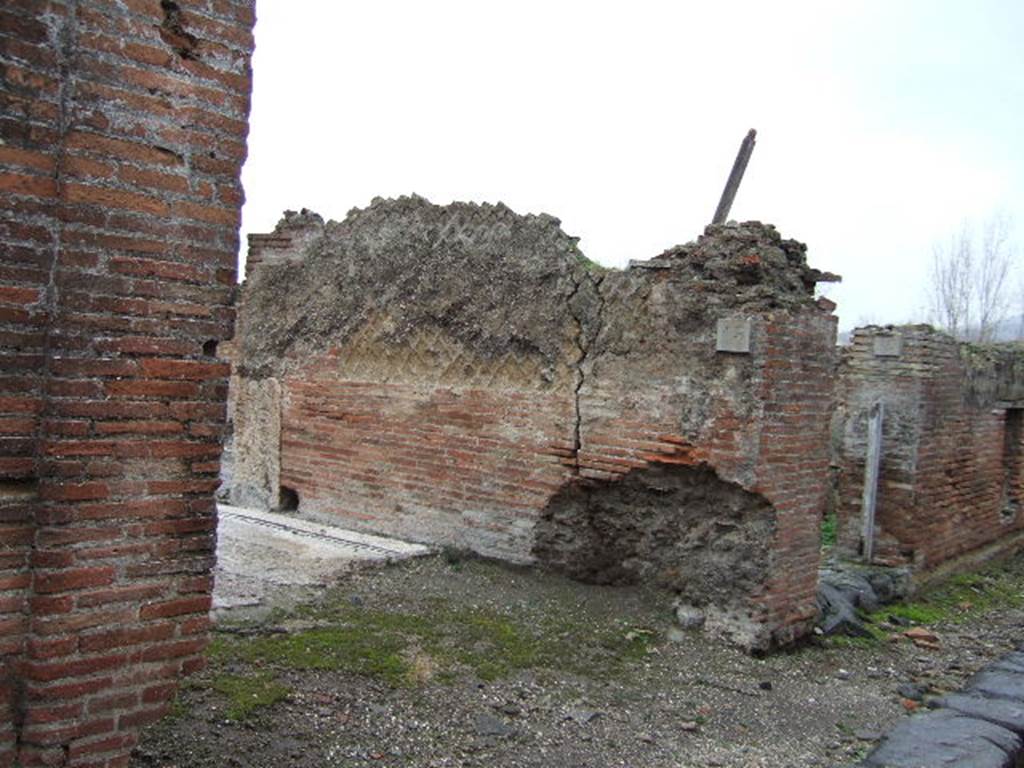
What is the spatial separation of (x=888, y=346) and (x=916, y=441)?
84 cm

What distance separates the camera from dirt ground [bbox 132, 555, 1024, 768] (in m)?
3.86

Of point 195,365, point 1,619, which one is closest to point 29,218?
point 195,365

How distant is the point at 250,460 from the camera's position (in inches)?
321

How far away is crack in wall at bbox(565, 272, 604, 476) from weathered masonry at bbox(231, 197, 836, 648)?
1cm

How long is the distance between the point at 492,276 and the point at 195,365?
389 cm

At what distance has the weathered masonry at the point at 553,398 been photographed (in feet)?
18.7

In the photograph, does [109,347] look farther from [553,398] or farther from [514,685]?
[553,398]

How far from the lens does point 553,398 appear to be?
639 centimetres

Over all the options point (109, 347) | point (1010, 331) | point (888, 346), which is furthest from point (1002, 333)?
point (109, 347)

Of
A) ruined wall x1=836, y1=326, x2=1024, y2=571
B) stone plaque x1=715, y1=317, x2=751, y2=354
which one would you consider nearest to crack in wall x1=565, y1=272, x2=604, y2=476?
stone plaque x1=715, y1=317, x2=751, y2=354

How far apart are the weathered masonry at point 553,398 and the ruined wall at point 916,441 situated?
248 centimetres

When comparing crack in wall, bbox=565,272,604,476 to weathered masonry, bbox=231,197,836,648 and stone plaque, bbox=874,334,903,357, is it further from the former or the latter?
stone plaque, bbox=874,334,903,357

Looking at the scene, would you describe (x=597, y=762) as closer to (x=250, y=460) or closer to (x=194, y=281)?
(x=194, y=281)

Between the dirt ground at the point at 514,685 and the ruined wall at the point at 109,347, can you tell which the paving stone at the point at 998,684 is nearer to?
the dirt ground at the point at 514,685
